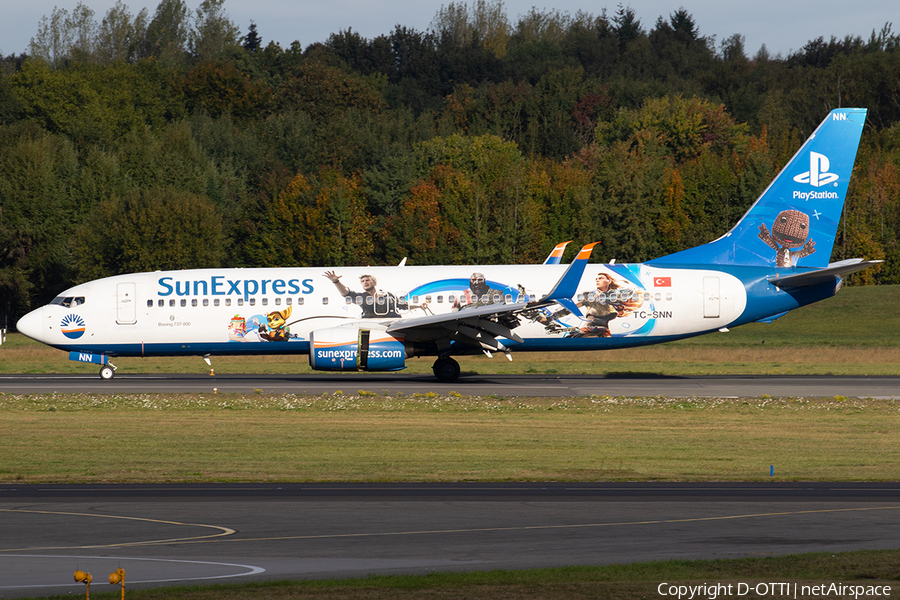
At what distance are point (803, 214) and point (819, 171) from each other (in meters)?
1.63

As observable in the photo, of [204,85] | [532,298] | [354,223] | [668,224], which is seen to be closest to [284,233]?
[354,223]

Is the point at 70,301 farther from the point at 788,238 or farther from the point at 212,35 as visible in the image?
the point at 212,35

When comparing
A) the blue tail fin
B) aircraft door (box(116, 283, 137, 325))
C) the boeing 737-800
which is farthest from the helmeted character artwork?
aircraft door (box(116, 283, 137, 325))

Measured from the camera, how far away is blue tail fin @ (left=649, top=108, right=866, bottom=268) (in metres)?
35.9

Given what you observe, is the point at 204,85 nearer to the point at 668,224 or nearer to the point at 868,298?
the point at 668,224

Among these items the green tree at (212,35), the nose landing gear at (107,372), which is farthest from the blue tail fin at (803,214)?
the green tree at (212,35)

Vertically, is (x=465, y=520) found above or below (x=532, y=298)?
below

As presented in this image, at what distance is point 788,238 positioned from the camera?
3609 cm

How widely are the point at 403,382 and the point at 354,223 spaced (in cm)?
5007

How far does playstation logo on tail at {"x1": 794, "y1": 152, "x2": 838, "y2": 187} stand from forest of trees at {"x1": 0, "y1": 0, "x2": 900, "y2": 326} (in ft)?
132

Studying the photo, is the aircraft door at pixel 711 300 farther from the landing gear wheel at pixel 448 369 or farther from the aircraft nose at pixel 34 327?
the aircraft nose at pixel 34 327

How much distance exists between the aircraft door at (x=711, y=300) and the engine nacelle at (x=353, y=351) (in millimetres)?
10562

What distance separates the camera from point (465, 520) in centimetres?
1353

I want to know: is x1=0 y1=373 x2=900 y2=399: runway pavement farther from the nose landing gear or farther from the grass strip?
the grass strip
